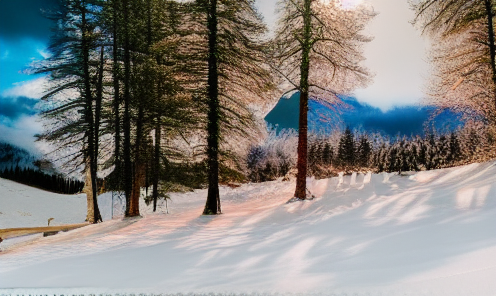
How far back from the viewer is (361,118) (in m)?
7.02

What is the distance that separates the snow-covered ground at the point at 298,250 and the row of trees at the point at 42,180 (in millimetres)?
201

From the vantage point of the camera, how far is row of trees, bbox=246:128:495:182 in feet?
23.5

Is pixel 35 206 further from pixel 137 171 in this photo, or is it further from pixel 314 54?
pixel 314 54

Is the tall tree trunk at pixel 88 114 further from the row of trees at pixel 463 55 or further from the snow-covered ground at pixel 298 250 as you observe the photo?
the row of trees at pixel 463 55

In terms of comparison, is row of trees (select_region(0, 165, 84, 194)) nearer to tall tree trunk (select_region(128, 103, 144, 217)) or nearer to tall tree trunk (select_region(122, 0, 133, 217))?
tall tree trunk (select_region(122, 0, 133, 217))

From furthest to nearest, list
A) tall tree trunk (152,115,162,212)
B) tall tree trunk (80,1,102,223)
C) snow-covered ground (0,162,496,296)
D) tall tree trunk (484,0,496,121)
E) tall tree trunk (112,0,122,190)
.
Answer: tall tree trunk (152,115,162,212)
tall tree trunk (112,0,122,190)
tall tree trunk (80,1,102,223)
tall tree trunk (484,0,496,121)
snow-covered ground (0,162,496,296)

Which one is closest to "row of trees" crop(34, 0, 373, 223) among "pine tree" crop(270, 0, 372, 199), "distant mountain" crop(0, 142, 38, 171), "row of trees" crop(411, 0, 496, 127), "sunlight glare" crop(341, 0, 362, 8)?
"pine tree" crop(270, 0, 372, 199)

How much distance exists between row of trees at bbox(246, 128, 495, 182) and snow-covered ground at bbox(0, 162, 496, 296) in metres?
0.89

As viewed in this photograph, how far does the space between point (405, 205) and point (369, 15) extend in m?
3.93

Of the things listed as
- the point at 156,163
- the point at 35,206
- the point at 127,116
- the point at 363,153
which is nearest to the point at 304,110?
the point at 363,153

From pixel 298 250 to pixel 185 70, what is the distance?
5040 mm

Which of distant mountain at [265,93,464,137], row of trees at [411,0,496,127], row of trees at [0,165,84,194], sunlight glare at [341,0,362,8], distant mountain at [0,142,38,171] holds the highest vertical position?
sunlight glare at [341,0,362,8]

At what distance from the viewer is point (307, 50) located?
23.3 ft

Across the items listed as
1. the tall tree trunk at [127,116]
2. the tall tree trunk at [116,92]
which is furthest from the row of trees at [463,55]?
the tall tree trunk at [116,92]
